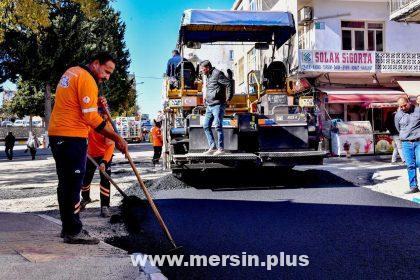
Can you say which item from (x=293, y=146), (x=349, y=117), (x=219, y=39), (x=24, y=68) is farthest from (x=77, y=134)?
(x=24, y=68)

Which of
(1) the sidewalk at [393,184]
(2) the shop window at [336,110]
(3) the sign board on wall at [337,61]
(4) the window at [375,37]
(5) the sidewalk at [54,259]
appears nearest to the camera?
→ (5) the sidewalk at [54,259]

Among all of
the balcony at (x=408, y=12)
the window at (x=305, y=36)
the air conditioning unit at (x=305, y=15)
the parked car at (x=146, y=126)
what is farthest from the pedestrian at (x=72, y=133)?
the parked car at (x=146, y=126)

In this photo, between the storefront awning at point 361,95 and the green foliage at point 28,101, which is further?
the green foliage at point 28,101

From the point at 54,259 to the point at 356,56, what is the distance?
19.5m

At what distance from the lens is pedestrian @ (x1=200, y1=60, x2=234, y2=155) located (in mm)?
8414

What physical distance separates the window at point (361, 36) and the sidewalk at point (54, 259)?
788 inches

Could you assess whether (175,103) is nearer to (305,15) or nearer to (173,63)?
(173,63)

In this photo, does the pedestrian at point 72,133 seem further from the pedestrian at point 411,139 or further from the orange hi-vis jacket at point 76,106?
the pedestrian at point 411,139

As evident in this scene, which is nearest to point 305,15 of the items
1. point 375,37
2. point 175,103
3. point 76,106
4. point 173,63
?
point 375,37

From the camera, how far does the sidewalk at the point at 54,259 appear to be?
11.1 feet

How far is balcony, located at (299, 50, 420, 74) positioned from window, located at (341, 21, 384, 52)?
143 centimetres

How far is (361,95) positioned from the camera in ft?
66.5

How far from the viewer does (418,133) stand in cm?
756

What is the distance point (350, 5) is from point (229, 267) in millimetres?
20674
